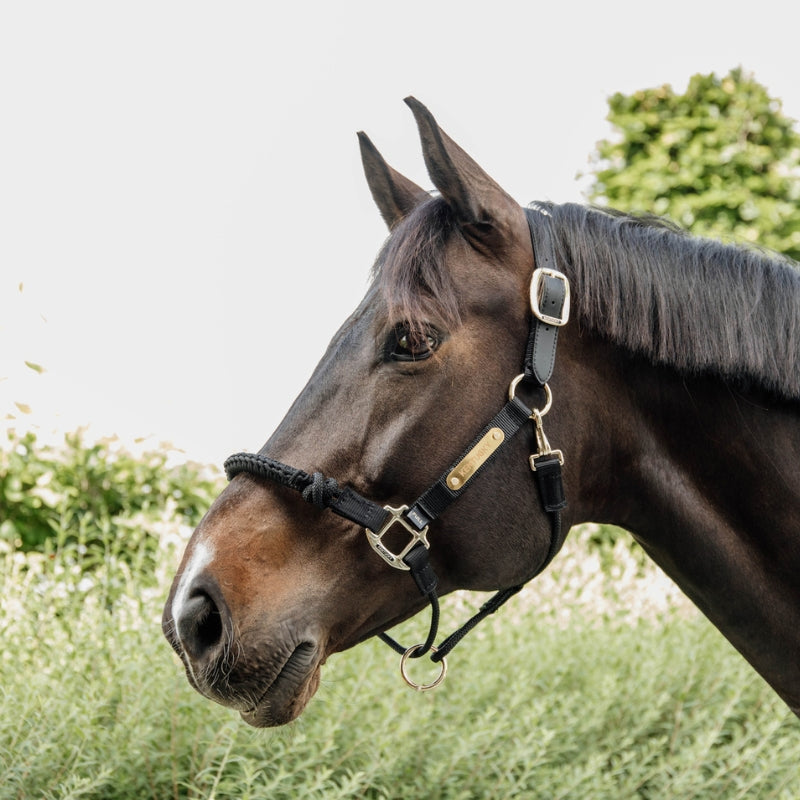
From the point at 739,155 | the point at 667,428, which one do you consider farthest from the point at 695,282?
the point at 739,155

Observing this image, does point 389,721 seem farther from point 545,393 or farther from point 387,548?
point 545,393

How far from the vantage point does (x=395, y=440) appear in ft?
5.52

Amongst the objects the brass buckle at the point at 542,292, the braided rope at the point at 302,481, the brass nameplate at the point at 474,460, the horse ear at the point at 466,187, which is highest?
the horse ear at the point at 466,187

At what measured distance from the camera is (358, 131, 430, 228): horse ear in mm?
2047

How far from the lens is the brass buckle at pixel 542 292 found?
1727mm

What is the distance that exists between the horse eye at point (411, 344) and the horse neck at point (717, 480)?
1.10 feet

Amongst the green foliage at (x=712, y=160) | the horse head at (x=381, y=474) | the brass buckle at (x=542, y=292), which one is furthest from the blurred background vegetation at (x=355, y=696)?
the green foliage at (x=712, y=160)

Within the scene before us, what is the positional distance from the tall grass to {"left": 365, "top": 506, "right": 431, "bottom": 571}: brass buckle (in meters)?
0.65

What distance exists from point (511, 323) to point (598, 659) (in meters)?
2.45

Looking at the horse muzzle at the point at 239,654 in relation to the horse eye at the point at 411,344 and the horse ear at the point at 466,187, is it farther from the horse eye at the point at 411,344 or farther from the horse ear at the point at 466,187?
the horse ear at the point at 466,187

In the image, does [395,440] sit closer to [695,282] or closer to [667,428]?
[667,428]

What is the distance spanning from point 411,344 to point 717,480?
0.69 metres

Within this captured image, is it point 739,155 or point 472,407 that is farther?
point 739,155

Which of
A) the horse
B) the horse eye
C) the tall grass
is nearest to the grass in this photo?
the tall grass
